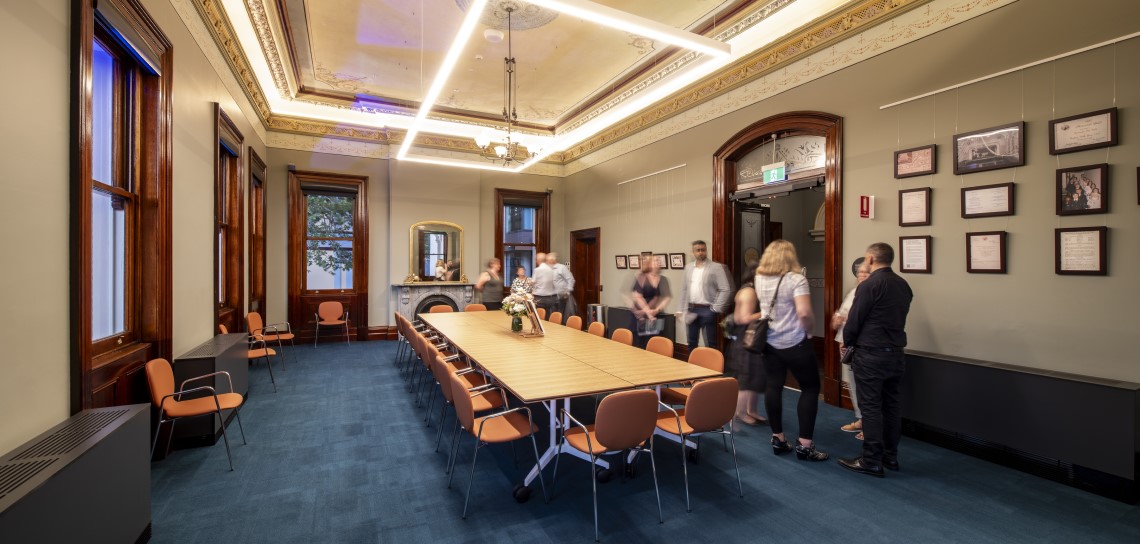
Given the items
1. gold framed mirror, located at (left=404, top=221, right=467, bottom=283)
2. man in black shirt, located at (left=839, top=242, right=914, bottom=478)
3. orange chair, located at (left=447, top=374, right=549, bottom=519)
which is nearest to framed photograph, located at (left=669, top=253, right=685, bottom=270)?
man in black shirt, located at (left=839, top=242, right=914, bottom=478)

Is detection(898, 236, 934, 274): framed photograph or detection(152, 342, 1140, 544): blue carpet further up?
detection(898, 236, 934, 274): framed photograph

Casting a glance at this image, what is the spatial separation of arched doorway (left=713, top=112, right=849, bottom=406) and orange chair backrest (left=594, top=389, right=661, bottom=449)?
302 centimetres

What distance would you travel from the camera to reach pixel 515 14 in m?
5.22

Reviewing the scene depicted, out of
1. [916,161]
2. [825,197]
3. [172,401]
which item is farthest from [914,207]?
[172,401]

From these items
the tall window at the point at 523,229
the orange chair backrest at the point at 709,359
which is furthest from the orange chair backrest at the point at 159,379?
the tall window at the point at 523,229

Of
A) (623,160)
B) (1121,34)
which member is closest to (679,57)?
(623,160)

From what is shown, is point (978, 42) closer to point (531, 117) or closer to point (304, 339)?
point (531, 117)

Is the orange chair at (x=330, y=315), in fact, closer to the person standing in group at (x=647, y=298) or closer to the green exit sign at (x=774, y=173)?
the person standing in group at (x=647, y=298)

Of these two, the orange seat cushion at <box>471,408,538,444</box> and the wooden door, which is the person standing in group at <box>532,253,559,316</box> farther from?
the orange seat cushion at <box>471,408,538,444</box>

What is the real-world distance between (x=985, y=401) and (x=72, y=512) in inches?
197

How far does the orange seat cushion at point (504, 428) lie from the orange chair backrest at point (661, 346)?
140cm

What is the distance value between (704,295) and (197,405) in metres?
4.74

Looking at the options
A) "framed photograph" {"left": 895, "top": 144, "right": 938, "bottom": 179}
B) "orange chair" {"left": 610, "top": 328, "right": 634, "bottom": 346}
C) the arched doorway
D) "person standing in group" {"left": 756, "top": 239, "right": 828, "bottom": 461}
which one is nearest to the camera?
"person standing in group" {"left": 756, "top": 239, "right": 828, "bottom": 461}

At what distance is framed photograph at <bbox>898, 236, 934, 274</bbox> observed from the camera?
406cm
